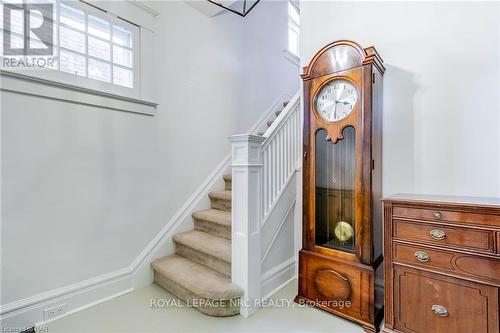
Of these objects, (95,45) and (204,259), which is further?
(204,259)

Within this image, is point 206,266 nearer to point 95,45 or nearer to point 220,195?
point 220,195

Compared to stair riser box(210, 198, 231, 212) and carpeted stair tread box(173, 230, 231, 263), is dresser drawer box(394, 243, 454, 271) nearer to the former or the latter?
carpeted stair tread box(173, 230, 231, 263)

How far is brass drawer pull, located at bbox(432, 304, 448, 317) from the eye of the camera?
143 centimetres

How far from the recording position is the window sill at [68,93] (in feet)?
5.47

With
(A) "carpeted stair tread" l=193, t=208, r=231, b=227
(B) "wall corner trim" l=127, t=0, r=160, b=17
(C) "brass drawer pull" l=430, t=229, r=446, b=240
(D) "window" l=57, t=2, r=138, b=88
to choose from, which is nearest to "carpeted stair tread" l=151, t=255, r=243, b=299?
(A) "carpeted stair tread" l=193, t=208, r=231, b=227

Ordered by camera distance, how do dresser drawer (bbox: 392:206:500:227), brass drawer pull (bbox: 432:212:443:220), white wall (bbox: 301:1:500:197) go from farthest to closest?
white wall (bbox: 301:1:500:197)
brass drawer pull (bbox: 432:212:443:220)
dresser drawer (bbox: 392:206:500:227)

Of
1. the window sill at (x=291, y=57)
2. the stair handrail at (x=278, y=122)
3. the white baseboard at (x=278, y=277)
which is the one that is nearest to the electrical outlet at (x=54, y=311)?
the white baseboard at (x=278, y=277)

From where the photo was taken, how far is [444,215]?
1.40 metres

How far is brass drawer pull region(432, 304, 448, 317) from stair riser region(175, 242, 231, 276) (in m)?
1.40

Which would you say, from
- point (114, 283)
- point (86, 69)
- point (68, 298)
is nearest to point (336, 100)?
point (86, 69)

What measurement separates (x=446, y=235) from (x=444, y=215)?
113 millimetres

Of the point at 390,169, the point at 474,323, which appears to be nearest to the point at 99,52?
the point at 390,169

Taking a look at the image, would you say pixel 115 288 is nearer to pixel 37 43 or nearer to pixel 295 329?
pixel 295 329

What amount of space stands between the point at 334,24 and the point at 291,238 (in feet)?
6.74
